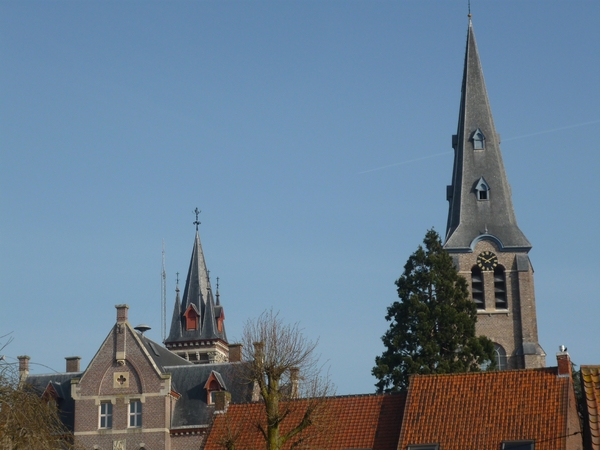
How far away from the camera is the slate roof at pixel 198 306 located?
71331 mm

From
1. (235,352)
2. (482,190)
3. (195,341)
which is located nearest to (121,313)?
(235,352)

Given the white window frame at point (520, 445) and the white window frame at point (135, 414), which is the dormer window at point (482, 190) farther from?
the white window frame at point (520, 445)

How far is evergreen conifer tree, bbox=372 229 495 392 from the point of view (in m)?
52.5

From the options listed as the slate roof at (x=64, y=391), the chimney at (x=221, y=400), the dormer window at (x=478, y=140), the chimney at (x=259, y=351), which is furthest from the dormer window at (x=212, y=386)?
the dormer window at (x=478, y=140)

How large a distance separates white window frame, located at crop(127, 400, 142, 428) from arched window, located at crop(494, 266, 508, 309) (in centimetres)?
3141

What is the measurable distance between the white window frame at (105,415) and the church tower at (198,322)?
2068 cm

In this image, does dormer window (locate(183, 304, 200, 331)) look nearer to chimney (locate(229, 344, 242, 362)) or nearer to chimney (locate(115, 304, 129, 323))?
chimney (locate(229, 344, 242, 362))

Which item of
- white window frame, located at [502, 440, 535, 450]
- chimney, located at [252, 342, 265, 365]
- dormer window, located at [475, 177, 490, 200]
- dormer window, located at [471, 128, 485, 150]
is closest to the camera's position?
white window frame, located at [502, 440, 535, 450]

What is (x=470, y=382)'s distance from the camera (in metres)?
35.5

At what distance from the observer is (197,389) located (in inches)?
1969

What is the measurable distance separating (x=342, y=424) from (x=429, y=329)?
18.0 metres

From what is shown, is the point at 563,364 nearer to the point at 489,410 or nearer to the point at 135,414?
the point at 489,410

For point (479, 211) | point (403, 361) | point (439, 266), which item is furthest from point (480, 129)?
point (403, 361)

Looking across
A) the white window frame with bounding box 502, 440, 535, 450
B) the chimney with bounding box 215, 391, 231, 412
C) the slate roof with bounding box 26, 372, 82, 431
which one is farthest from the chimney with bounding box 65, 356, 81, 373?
the white window frame with bounding box 502, 440, 535, 450
